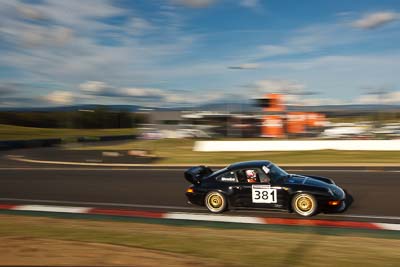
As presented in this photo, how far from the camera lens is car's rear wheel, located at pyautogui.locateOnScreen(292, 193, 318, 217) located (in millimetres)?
8898

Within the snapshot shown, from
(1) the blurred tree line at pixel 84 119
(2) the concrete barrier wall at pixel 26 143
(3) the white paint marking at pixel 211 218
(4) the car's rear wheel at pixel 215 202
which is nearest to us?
(3) the white paint marking at pixel 211 218

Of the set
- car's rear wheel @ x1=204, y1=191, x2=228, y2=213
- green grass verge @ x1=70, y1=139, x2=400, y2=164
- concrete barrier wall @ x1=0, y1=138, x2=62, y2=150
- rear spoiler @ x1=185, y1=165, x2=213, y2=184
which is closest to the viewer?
car's rear wheel @ x1=204, y1=191, x2=228, y2=213

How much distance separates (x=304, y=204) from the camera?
8.98 metres

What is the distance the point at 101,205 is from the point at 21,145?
2569cm

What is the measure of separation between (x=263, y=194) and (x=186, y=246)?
3.54 meters

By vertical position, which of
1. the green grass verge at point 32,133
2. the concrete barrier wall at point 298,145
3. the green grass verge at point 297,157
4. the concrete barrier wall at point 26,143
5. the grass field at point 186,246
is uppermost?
the green grass verge at point 32,133

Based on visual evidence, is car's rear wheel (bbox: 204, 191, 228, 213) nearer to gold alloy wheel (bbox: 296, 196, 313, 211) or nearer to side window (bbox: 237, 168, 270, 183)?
side window (bbox: 237, 168, 270, 183)

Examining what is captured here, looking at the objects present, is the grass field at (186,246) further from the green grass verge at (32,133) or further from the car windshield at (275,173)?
the green grass verge at (32,133)

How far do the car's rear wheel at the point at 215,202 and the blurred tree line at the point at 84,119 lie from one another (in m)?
70.9

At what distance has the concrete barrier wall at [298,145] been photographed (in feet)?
73.3

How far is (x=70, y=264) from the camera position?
5.01 meters

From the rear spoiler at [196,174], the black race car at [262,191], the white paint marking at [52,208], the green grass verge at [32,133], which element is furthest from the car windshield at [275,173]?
the green grass verge at [32,133]

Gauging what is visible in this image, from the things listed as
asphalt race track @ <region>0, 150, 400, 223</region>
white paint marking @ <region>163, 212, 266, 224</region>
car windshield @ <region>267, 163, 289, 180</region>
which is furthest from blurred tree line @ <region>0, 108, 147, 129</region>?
car windshield @ <region>267, 163, 289, 180</region>

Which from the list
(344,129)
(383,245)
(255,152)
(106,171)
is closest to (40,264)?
(383,245)
